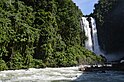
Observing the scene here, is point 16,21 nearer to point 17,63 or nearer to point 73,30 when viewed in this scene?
point 17,63

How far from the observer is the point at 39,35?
48719mm

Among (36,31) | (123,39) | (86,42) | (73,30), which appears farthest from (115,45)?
(36,31)

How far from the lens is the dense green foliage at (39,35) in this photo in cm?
4450

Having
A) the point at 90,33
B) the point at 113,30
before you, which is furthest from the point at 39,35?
the point at 113,30

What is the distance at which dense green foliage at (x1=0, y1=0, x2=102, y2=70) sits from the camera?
146 feet

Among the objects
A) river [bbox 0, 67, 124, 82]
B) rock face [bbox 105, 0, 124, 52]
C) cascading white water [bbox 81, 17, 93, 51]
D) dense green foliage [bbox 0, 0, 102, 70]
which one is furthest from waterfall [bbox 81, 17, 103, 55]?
river [bbox 0, 67, 124, 82]

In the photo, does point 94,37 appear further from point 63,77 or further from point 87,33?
point 63,77

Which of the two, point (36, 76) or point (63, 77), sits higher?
point (36, 76)

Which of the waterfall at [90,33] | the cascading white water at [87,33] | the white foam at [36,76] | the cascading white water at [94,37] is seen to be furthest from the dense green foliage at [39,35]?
the cascading white water at [94,37]

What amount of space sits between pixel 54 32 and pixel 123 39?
20.6 meters

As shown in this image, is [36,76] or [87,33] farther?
[87,33]

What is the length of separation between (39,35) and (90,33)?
66.6 ft

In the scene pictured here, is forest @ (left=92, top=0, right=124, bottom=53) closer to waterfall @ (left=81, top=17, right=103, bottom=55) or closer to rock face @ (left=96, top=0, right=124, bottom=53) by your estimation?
rock face @ (left=96, top=0, right=124, bottom=53)

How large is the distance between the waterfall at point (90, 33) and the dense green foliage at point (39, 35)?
5806 mm
